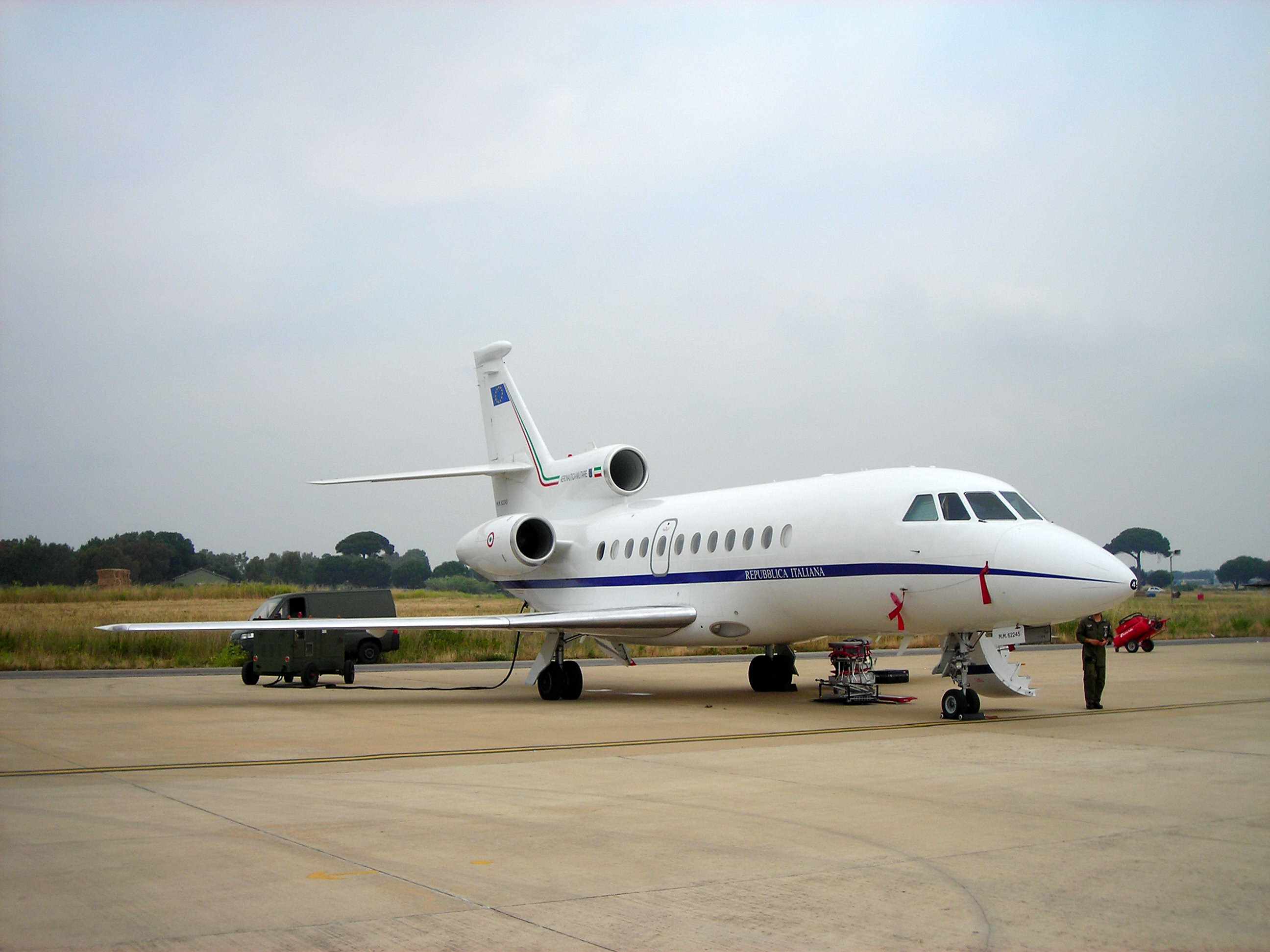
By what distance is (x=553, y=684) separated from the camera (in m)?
20.0

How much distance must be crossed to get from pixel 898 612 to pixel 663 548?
17.9 feet

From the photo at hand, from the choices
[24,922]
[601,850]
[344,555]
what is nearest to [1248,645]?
[601,850]

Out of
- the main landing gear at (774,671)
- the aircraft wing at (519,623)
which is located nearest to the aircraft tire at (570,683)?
the aircraft wing at (519,623)

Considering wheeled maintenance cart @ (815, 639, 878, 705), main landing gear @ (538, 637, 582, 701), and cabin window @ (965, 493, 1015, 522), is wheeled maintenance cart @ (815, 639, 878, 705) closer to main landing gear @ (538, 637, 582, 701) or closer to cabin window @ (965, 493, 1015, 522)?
cabin window @ (965, 493, 1015, 522)

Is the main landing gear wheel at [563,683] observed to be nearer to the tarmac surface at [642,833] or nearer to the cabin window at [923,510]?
the tarmac surface at [642,833]

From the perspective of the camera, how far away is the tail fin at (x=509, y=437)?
25.0m

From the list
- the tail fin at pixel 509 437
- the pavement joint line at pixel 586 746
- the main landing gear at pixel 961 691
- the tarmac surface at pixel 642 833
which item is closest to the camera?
the tarmac surface at pixel 642 833

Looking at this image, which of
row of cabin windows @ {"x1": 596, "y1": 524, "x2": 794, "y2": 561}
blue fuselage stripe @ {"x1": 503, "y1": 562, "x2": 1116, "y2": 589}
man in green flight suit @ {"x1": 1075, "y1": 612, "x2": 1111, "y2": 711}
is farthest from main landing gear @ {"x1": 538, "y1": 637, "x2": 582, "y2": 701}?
man in green flight suit @ {"x1": 1075, "y1": 612, "x2": 1111, "y2": 711}

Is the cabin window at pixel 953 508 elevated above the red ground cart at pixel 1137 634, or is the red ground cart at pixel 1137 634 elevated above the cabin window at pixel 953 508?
the cabin window at pixel 953 508

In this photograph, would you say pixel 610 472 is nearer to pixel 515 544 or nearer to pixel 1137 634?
pixel 515 544

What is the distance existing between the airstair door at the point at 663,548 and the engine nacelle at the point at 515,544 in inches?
119

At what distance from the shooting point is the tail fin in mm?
25031

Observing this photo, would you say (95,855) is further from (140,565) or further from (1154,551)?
(1154,551)

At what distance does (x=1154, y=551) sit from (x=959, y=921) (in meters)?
149
